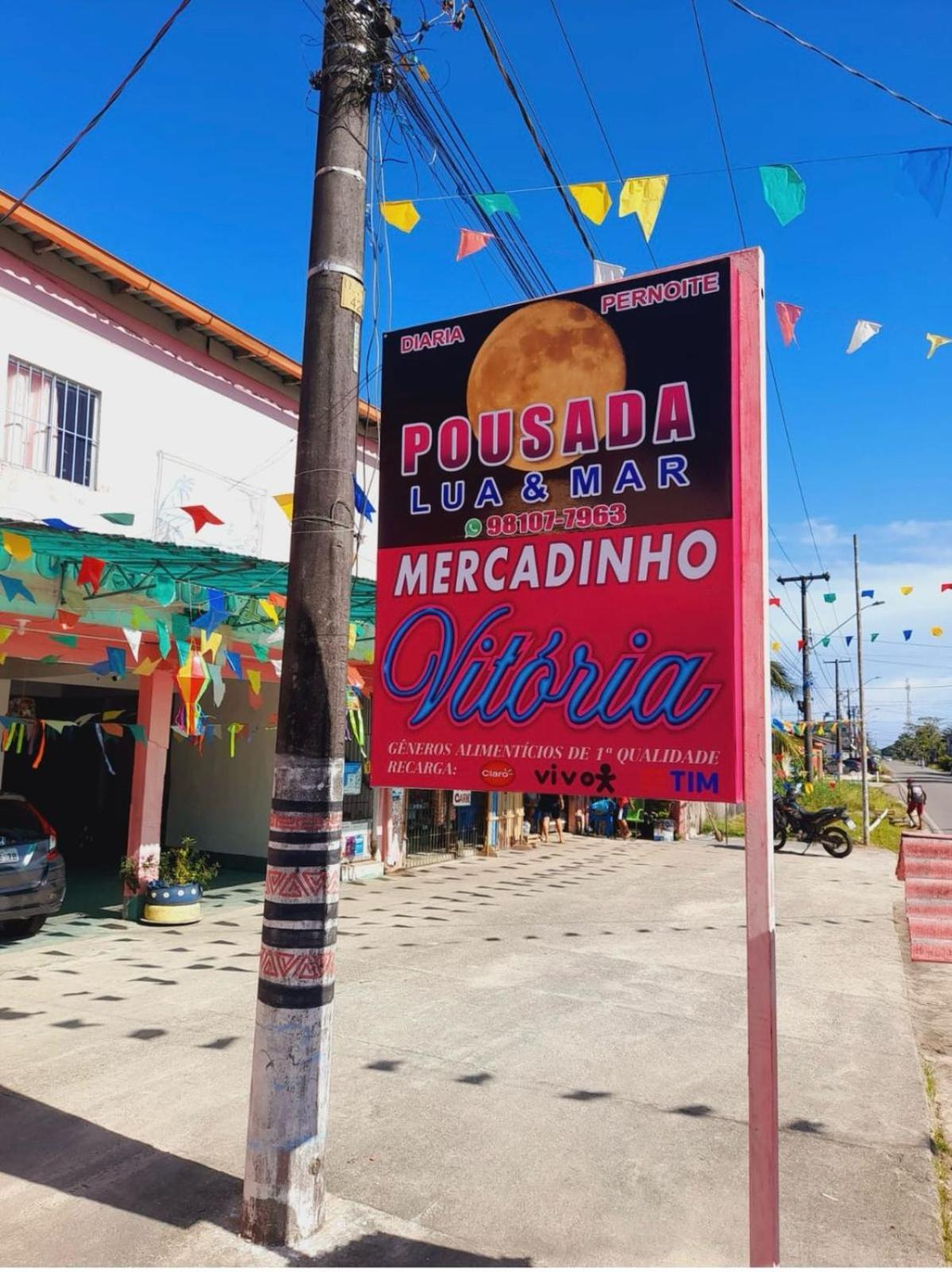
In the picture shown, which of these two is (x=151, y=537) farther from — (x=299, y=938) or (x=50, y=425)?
(x=299, y=938)

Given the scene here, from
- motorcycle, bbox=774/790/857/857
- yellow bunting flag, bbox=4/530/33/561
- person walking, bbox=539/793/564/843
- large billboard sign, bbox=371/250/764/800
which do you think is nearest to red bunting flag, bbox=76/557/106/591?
yellow bunting flag, bbox=4/530/33/561

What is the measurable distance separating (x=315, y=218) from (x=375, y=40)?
1.05 meters

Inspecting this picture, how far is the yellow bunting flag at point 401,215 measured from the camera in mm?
5848

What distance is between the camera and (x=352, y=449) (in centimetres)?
453

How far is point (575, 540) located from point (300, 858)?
1.84m

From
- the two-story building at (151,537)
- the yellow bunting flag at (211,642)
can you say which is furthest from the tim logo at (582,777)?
the yellow bunting flag at (211,642)

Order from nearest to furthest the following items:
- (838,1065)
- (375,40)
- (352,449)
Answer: (352,449) → (375,40) → (838,1065)

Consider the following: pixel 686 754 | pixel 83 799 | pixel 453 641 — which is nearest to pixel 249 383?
pixel 83 799

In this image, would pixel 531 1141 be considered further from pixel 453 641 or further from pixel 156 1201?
pixel 453 641

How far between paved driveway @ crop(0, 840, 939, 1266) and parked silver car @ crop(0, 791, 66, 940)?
1.54 feet

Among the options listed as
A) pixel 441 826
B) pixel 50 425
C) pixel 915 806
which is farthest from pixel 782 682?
pixel 50 425

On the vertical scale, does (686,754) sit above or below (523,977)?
above

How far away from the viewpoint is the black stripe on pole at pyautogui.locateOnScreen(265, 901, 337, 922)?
416 centimetres

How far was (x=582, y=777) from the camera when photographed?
3.77m
